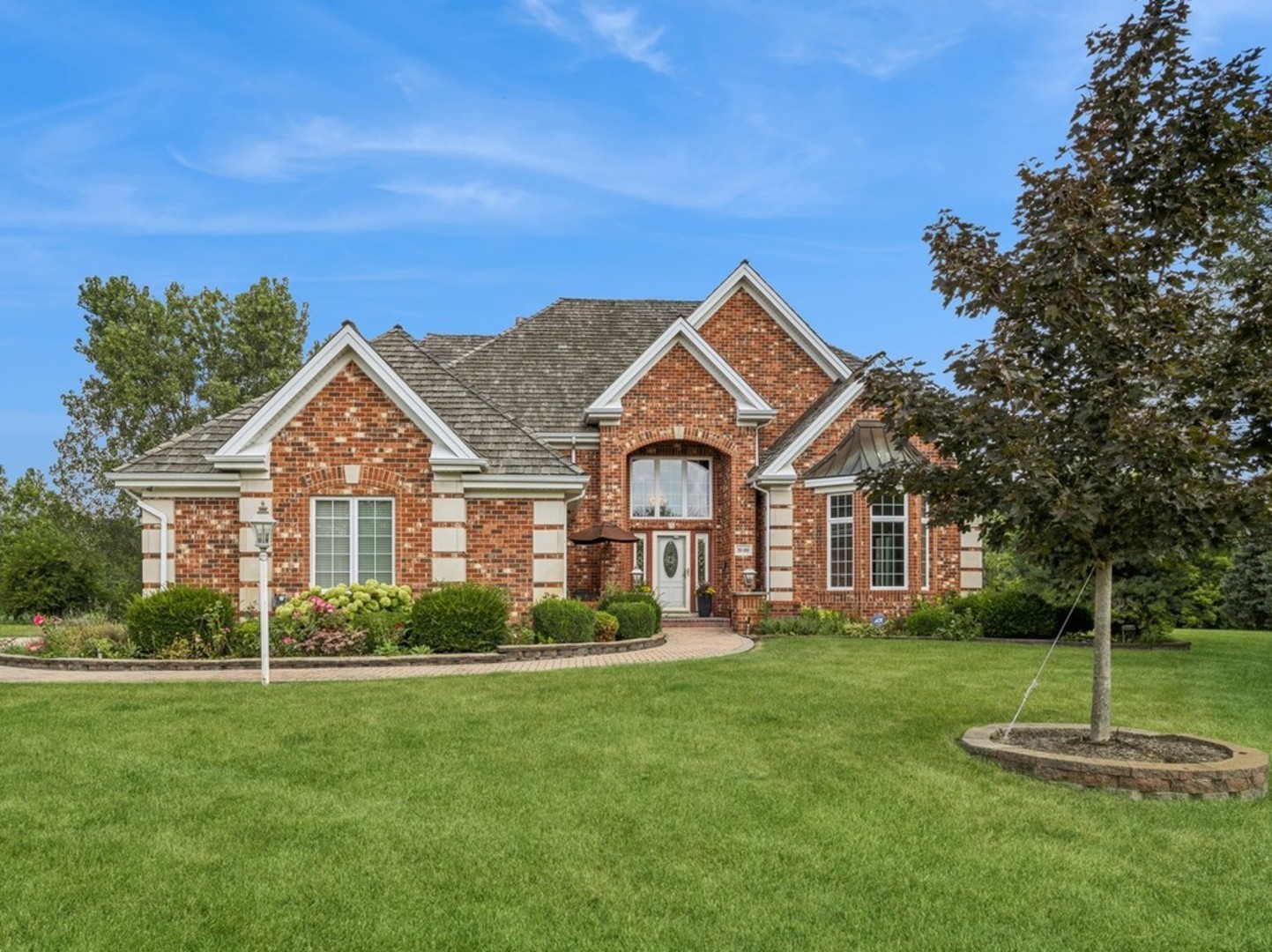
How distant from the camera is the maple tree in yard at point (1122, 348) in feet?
28.8

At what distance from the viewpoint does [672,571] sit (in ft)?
88.7

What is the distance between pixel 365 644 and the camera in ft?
56.4

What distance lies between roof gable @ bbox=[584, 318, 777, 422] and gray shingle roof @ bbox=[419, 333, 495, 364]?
730cm

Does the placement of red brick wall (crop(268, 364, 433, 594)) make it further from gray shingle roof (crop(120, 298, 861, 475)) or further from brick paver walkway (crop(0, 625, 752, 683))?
brick paver walkway (crop(0, 625, 752, 683))

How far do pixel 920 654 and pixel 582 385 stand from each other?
13.0 m

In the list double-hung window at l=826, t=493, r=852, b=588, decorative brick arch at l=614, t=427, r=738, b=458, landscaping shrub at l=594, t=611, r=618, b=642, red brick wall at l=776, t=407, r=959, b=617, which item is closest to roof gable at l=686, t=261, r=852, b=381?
red brick wall at l=776, t=407, r=959, b=617

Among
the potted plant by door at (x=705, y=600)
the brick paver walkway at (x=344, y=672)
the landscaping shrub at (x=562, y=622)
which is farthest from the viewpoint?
the potted plant by door at (x=705, y=600)

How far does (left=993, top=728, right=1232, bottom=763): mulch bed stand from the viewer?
909 cm

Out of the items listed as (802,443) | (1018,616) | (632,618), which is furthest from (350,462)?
(1018,616)

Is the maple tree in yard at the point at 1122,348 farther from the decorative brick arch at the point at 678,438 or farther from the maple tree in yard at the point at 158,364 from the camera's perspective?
the maple tree in yard at the point at 158,364

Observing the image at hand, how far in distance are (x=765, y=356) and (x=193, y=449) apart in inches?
593

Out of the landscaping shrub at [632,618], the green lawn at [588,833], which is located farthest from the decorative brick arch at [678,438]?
the green lawn at [588,833]

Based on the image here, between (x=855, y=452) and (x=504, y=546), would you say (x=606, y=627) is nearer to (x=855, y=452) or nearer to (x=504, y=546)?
(x=504, y=546)

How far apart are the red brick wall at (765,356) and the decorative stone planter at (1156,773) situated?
1888cm
